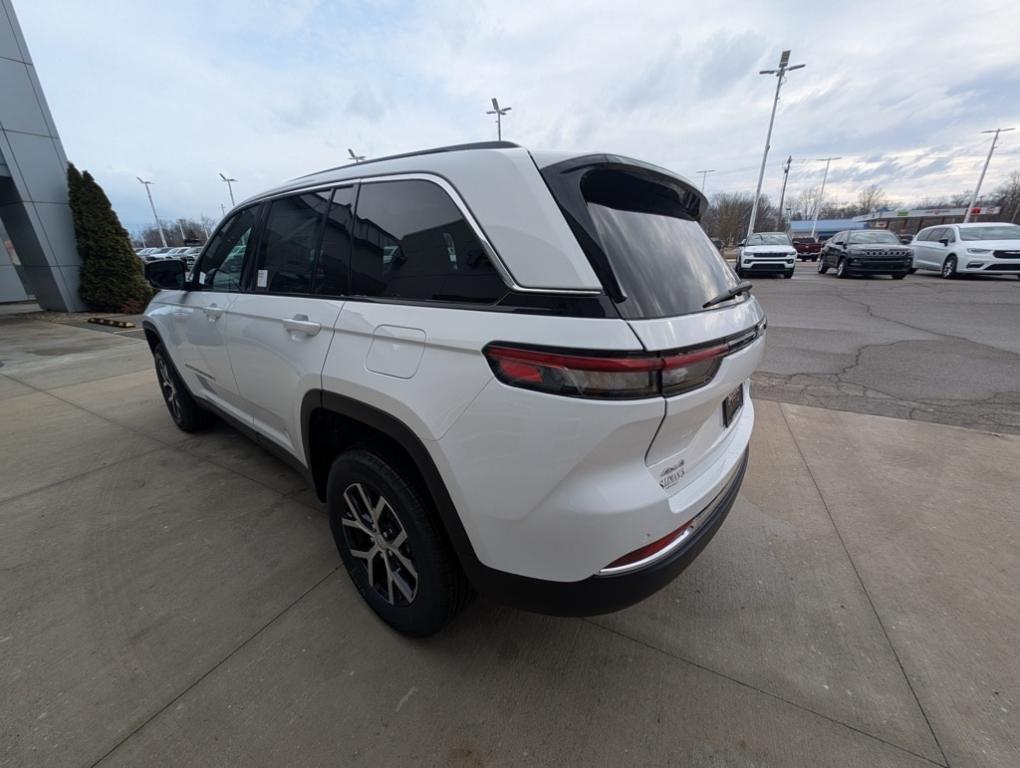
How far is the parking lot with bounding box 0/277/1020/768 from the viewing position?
152cm

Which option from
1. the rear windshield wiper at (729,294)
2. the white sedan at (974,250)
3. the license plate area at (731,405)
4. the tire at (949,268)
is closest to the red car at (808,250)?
the white sedan at (974,250)

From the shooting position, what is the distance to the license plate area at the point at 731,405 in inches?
69.3

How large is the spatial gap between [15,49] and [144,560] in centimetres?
1414

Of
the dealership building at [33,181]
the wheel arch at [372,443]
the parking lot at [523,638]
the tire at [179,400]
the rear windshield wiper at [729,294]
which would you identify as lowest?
the parking lot at [523,638]

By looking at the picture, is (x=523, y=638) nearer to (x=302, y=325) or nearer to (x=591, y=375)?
(x=591, y=375)

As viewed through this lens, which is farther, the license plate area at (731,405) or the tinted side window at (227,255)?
the tinted side window at (227,255)

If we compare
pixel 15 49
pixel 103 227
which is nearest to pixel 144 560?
pixel 103 227

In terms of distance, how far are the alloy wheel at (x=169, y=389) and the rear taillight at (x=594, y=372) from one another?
386 cm

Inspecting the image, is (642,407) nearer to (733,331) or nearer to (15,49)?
(733,331)

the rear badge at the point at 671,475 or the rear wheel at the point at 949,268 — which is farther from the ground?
the rear badge at the point at 671,475

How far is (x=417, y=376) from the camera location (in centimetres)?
150

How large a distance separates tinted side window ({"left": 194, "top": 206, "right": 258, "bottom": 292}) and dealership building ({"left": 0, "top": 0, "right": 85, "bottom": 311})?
1207cm

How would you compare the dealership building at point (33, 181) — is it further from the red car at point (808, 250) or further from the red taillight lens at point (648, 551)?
the red car at point (808, 250)

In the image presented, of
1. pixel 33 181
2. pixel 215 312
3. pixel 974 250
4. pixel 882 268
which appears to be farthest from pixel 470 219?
pixel 974 250
